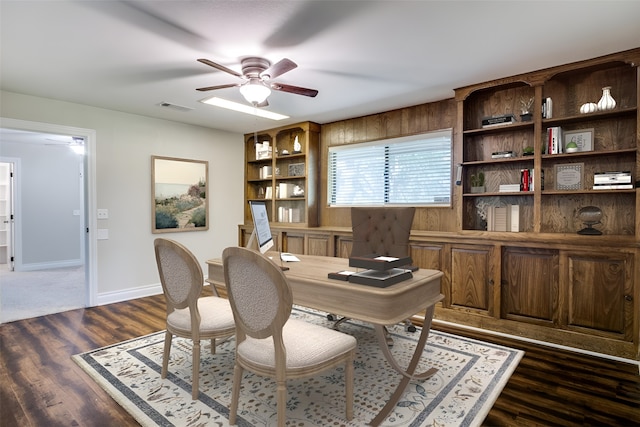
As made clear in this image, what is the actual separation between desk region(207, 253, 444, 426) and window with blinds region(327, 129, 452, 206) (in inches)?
83.0

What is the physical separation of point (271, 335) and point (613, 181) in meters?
3.10

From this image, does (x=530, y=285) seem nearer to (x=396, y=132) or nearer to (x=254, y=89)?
(x=396, y=132)

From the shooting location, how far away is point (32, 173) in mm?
6918

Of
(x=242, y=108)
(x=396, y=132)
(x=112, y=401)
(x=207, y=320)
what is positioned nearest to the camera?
(x=112, y=401)

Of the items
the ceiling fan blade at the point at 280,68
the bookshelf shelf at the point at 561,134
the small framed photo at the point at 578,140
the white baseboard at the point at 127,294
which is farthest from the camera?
the white baseboard at the point at 127,294

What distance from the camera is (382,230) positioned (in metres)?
3.33

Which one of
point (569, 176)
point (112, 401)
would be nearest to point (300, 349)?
point (112, 401)

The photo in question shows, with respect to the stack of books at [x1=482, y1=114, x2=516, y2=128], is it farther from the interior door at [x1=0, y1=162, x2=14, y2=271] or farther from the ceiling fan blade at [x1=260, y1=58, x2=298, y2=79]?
the interior door at [x1=0, y1=162, x2=14, y2=271]

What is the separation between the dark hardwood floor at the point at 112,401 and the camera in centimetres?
199

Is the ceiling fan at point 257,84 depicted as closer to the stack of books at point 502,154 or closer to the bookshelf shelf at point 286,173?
the stack of books at point 502,154

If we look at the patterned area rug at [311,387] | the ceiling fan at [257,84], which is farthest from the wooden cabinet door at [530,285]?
the ceiling fan at [257,84]

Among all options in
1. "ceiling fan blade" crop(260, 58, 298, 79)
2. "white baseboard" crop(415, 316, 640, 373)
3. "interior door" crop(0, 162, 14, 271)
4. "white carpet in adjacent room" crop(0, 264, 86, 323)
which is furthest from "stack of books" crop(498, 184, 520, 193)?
"interior door" crop(0, 162, 14, 271)

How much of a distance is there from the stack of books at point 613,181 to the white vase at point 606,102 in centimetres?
56

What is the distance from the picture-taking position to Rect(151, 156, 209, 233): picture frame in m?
4.89
